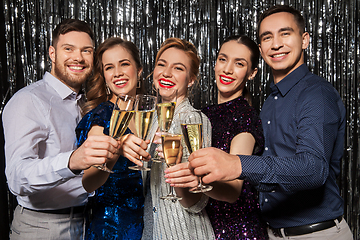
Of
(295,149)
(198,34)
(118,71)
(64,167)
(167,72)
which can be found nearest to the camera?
(64,167)

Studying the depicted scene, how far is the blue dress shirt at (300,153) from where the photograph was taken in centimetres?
110

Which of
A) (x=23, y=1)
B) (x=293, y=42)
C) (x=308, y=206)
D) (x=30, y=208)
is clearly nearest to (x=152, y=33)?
(x=23, y=1)

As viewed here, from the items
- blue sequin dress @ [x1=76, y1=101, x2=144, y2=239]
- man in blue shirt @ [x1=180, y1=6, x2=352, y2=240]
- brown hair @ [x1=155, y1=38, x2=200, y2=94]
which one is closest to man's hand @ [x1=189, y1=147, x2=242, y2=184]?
man in blue shirt @ [x1=180, y1=6, x2=352, y2=240]

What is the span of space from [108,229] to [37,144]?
63cm

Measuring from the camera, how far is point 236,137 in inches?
58.9

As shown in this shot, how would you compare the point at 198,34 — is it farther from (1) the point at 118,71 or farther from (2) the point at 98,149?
(2) the point at 98,149

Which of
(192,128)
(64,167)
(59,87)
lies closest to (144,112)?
(192,128)

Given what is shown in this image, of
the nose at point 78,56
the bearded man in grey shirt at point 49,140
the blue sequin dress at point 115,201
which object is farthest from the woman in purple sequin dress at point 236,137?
the nose at point 78,56

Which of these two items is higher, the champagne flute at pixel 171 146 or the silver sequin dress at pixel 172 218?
the champagne flute at pixel 171 146

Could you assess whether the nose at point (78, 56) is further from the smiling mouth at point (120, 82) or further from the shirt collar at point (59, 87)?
the smiling mouth at point (120, 82)

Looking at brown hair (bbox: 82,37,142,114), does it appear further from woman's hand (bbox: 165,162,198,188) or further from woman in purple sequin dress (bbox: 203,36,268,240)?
woman's hand (bbox: 165,162,198,188)

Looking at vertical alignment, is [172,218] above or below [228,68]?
below

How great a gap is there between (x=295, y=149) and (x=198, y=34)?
1672 mm

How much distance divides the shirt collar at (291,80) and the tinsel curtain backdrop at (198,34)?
43.8 inches
